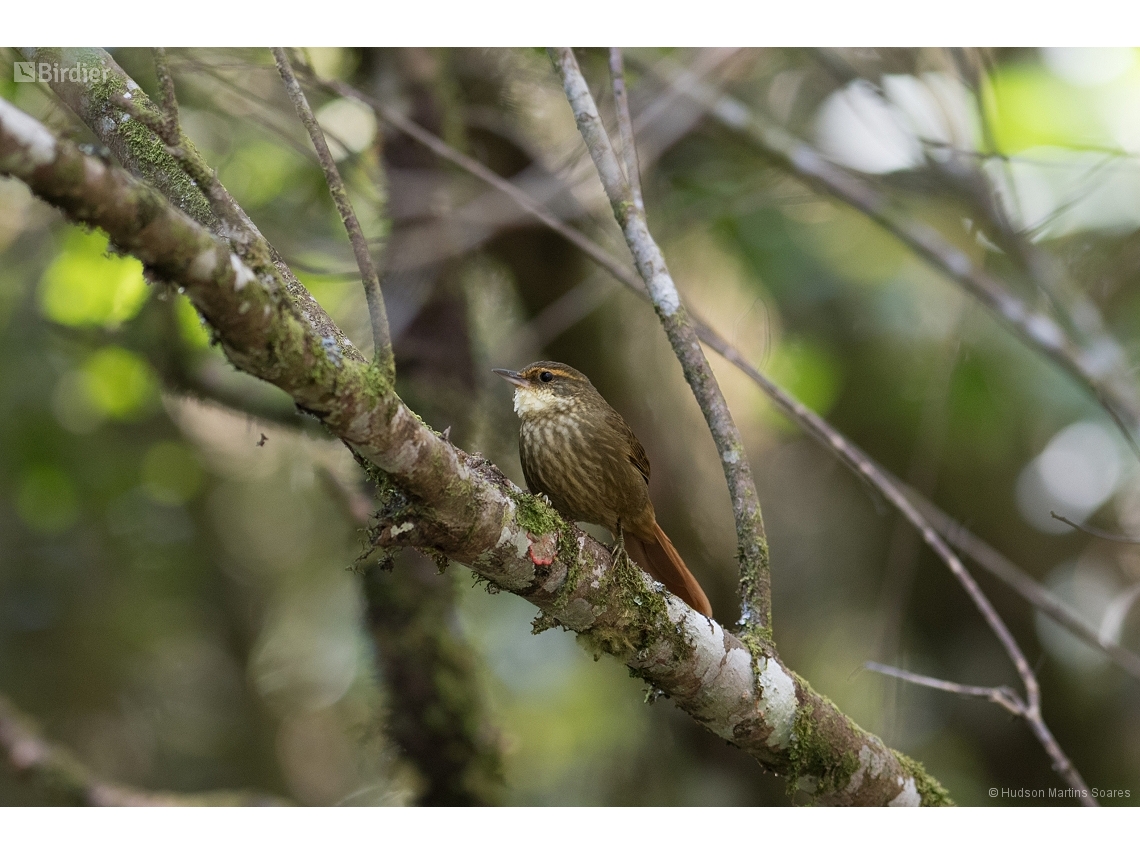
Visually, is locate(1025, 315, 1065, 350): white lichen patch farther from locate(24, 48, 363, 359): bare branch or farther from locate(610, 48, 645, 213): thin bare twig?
locate(24, 48, 363, 359): bare branch

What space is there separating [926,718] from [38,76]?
12.1ft

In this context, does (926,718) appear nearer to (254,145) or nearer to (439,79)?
(439,79)

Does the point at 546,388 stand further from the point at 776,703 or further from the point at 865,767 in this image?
the point at 865,767

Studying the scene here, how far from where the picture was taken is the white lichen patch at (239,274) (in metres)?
1.29

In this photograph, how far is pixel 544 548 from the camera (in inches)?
71.4

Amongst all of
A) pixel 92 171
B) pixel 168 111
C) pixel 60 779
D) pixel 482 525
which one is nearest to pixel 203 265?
pixel 92 171

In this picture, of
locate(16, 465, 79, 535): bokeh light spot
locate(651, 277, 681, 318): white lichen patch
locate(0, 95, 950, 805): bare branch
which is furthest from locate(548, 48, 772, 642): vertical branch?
locate(16, 465, 79, 535): bokeh light spot

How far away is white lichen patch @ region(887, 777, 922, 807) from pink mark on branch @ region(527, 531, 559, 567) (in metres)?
1.16

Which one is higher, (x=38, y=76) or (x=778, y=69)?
(x=778, y=69)

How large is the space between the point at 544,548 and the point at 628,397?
158cm

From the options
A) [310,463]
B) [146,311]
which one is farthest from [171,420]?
[146,311]

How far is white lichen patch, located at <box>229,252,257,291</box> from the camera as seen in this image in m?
1.29
